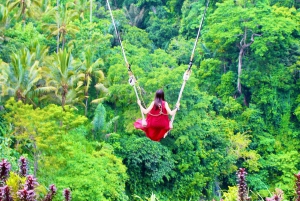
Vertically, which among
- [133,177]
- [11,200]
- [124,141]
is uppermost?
[11,200]

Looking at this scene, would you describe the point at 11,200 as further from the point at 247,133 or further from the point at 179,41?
the point at 179,41

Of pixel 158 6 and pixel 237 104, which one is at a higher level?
pixel 158 6

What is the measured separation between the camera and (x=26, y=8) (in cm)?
2147

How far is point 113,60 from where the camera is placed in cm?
1794

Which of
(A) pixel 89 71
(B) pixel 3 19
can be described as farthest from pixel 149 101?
(B) pixel 3 19

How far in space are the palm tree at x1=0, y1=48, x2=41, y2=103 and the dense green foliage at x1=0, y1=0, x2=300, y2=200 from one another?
0.11 ft

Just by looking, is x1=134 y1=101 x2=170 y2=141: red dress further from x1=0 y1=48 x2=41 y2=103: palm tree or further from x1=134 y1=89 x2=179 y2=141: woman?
x1=0 y1=48 x2=41 y2=103: palm tree

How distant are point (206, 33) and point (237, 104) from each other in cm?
369

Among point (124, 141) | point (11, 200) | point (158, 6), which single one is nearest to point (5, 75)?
point (124, 141)

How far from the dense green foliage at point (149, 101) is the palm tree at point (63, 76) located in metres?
0.04

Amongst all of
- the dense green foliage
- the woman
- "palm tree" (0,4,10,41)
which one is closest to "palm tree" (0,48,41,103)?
the dense green foliage

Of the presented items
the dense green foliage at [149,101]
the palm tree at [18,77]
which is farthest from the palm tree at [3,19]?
the palm tree at [18,77]

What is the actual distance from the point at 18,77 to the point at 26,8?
28.3 ft

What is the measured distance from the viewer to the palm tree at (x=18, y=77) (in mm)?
13672
